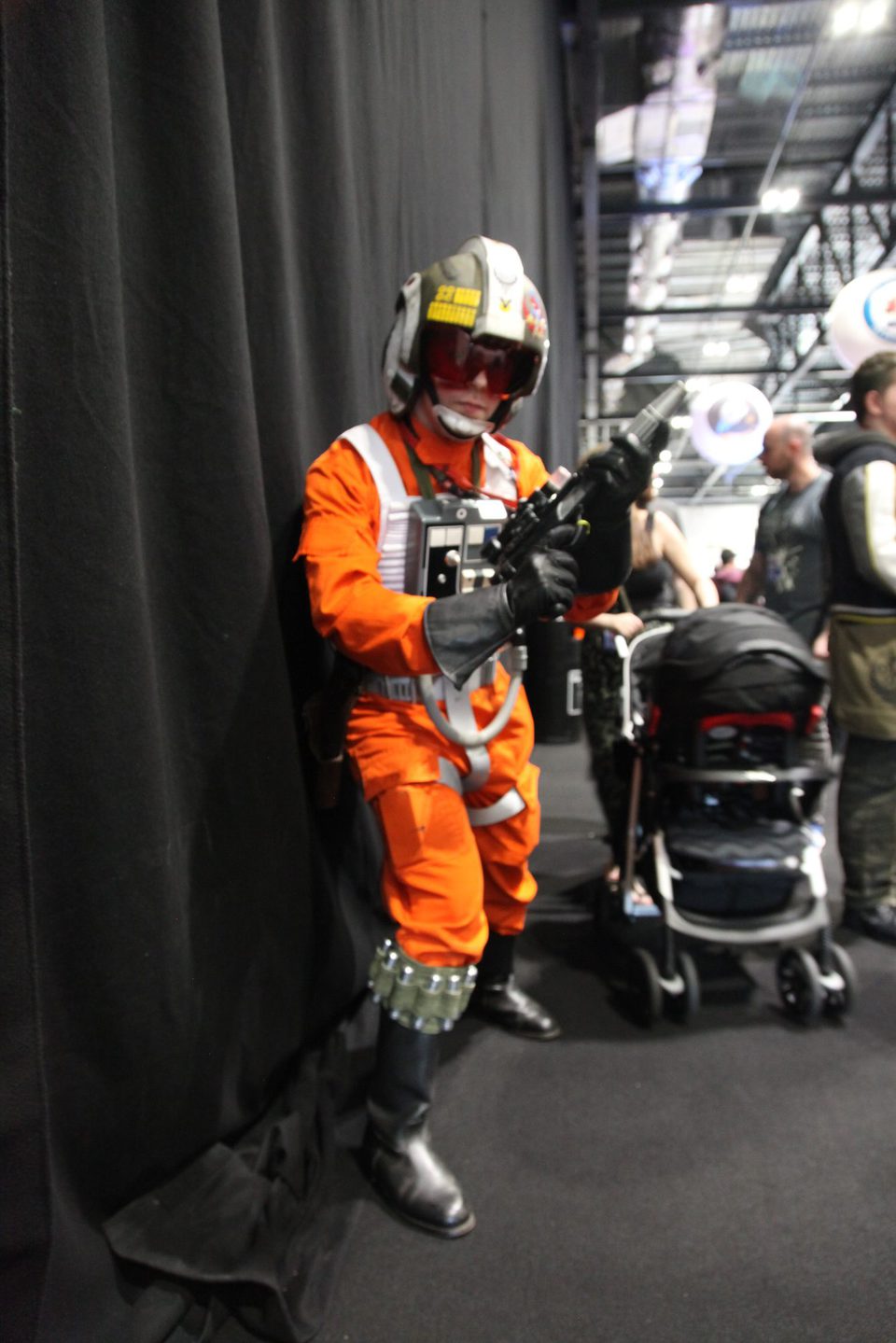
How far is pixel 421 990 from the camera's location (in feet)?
4.70

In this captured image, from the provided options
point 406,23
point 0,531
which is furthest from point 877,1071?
point 406,23

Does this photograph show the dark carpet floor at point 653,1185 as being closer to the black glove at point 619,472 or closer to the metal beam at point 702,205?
the black glove at point 619,472

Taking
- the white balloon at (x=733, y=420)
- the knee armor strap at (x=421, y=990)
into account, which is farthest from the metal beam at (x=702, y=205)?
the knee armor strap at (x=421, y=990)

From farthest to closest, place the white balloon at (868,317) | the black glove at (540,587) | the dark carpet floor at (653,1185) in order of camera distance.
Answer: the white balloon at (868,317)
the black glove at (540,587)
the dark carpet floor at (653,1185)

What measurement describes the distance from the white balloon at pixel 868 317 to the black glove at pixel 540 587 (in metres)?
3.62

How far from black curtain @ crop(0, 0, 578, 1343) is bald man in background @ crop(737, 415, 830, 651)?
1.92 m

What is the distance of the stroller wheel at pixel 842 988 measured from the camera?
80.3 inches

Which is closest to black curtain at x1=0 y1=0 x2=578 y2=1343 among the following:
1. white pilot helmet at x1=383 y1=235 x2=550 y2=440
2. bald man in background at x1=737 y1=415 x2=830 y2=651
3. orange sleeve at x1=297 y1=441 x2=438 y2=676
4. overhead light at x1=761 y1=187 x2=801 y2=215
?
orange sleeve at x1=297 y1=441 x2=438 y2=676

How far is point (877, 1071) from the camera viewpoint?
1.84 meters

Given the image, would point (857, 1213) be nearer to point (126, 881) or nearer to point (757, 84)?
point (126, 881)

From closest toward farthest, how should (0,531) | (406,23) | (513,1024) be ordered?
(0,531)
(513,1024)
(406,23)

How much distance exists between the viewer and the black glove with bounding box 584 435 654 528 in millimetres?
1430

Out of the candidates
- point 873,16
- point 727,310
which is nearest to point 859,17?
point 873,16

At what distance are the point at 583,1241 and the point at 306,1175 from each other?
0.47m
